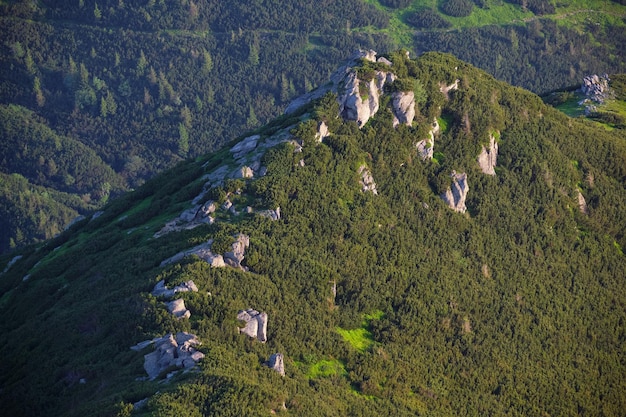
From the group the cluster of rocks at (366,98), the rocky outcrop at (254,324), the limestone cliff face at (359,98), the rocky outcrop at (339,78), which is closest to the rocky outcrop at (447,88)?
the cluster of rocks at (366,98)

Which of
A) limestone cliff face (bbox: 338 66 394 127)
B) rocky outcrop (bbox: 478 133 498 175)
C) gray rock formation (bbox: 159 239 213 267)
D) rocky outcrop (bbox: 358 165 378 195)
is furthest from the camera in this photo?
rocky outcrop (bbox: 478 133 498 175)

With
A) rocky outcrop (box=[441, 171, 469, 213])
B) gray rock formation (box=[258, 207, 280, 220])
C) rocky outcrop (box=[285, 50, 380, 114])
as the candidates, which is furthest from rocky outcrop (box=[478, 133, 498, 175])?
gray rock formation (box=[258, 207, 280, 220])

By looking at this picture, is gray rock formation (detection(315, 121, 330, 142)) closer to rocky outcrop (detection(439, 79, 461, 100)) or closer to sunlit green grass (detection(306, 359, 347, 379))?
rocky outcrop (detection(439, 79, 461, 100))

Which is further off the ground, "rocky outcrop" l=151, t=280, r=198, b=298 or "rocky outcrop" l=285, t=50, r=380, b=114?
"rocky outcrop" l=285, t=50, r=380, b=114

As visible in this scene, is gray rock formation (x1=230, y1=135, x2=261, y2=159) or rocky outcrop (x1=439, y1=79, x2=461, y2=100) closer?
gray rock formation (x1=230, y1=135, x2=261, y2=159)

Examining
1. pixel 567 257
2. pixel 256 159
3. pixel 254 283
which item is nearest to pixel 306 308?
pixel 254 283

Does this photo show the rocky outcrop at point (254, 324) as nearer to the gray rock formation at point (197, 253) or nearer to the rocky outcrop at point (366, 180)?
the gray rock formation at point (197, 253)

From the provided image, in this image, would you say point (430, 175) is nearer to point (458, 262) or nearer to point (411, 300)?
point (458, 262)
